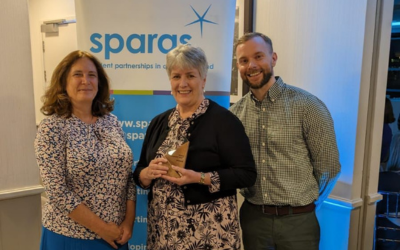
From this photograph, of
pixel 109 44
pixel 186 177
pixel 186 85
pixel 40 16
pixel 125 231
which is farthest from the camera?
pixel 40 16

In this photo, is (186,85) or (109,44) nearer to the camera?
(186,85)

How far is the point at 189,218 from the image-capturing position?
1.46 meters

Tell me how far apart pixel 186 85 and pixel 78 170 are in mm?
616

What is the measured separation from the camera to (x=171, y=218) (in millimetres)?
1483

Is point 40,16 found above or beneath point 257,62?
above

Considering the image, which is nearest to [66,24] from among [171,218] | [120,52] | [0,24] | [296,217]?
[0,24]

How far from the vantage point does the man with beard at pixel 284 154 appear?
1662 millimetres

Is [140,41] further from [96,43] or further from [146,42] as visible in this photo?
[96,43]

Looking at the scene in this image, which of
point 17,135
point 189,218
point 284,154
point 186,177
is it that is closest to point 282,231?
point 284,154

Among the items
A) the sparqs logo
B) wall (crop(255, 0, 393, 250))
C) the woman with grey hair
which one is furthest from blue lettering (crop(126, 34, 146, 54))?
wall (crop(255, 0, 393, 250))

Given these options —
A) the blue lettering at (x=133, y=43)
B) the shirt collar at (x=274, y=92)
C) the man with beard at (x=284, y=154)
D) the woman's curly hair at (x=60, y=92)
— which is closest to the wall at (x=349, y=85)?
the man with beard at (x=284, y=154)

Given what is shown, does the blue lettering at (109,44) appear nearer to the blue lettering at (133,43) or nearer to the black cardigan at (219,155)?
the blue lettering at (133,43)

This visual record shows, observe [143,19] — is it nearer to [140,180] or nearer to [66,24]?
[140,180]

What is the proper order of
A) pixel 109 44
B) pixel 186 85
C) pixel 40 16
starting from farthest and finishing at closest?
1. pixel 40 16
2. pixel 109 44
3. pixel 186 85
